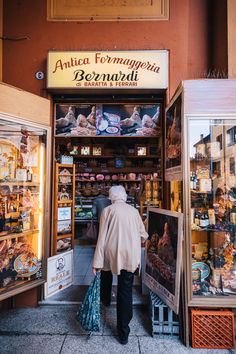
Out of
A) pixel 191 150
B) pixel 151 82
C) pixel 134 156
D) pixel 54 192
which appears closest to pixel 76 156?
pixel 134 156

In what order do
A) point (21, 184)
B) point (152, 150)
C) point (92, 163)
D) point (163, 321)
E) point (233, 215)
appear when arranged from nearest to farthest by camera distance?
point (163, 321), point (233, 215), point (21, 184), point (152, 150), point (92, 163)

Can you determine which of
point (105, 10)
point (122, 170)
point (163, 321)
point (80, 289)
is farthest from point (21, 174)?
point (122, 170)

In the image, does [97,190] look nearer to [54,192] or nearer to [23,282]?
[54,192]

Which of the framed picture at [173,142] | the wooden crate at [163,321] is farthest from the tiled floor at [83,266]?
the framed picture at [173,142]

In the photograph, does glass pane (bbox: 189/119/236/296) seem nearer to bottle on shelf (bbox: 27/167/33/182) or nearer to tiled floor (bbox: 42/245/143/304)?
tiled floor (bbox: 42/245/143/304)

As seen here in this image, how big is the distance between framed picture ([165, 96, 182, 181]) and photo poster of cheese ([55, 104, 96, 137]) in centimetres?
154

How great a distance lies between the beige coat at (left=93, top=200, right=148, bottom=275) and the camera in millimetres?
2791

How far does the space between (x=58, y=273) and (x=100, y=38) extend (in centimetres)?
393

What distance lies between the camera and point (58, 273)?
380 centimetres

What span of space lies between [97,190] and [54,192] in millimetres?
3756

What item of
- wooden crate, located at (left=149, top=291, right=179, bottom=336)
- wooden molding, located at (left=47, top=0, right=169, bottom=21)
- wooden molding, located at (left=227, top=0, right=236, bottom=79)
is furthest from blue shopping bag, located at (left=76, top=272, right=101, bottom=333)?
wooden molding, located at (left=47, top=0, right=169, bottom=21)

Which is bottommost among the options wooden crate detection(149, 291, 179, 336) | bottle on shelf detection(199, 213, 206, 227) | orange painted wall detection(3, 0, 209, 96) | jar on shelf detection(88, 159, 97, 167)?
wooden crate detection(149, 291, 179, 336)

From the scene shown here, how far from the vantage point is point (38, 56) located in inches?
151

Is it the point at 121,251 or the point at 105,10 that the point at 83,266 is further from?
the point at 105,10
